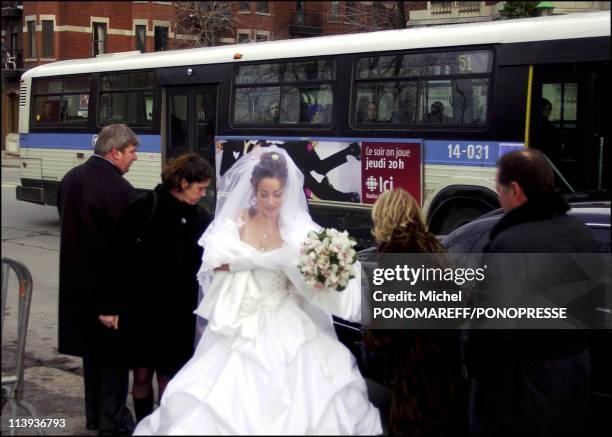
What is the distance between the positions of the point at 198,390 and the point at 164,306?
641mm

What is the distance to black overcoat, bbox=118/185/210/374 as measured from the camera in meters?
4.63

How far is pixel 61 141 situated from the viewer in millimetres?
15812

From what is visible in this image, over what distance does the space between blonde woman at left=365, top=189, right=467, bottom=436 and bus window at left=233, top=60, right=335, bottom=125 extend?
733 cm

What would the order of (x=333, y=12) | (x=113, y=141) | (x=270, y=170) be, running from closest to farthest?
1. (x=270, y=170)
2. (x=113, y=141)
3. (x=333, y=12)

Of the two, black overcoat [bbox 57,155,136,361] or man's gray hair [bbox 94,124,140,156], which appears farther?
man's gray hair [bbox 94,124,140,156]

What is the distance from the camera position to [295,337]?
14.5 feet

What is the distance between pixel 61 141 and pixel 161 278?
1196 cm

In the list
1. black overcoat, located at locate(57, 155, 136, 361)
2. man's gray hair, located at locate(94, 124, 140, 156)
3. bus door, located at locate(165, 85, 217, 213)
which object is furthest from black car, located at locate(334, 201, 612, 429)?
bus door, located at locate(165, 85, 217, 213)

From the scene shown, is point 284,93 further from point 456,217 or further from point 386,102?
point 456,217

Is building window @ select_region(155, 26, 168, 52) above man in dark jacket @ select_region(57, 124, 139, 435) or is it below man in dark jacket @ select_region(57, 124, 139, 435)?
above

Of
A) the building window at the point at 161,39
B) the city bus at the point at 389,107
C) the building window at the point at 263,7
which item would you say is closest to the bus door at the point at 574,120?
the city bus at the point at 389,107

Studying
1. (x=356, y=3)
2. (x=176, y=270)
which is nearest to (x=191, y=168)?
(x=176, y=270)

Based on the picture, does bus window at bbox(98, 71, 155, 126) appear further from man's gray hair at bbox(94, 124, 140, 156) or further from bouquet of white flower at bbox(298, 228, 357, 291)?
bouquet of white flower at bbox(298, 228, 357, 291)

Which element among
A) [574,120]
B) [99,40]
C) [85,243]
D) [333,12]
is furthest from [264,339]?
[333,12]
